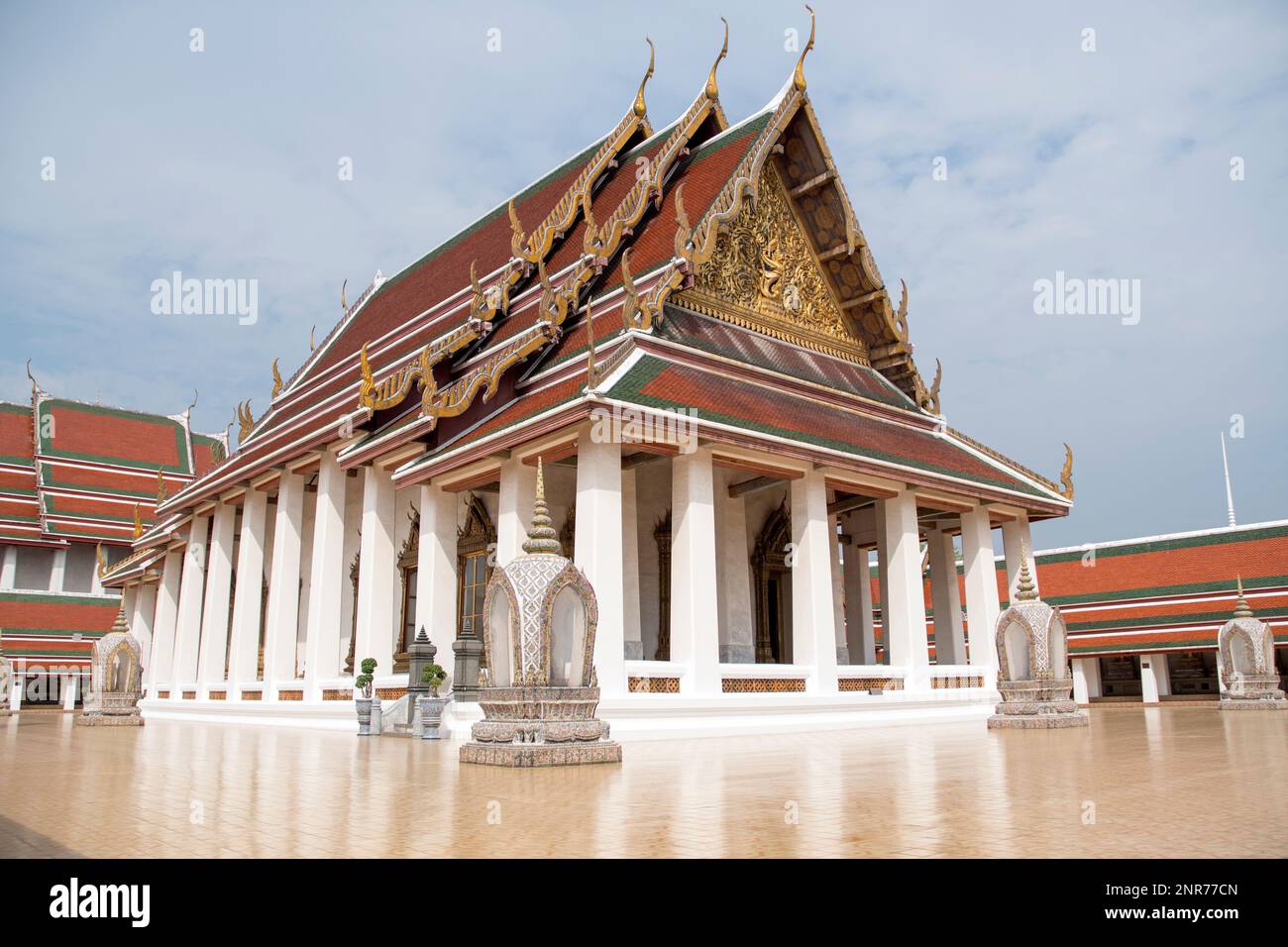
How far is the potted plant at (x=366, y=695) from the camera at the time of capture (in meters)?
12.1

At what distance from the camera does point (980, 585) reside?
16.1 metres

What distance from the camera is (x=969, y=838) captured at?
3.79 m

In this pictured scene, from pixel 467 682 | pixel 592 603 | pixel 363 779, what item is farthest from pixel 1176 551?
pixel 363 779

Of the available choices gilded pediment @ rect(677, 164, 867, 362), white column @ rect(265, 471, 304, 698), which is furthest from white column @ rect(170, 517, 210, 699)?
gilded pediment @ rect(677, 164, 867, 362)

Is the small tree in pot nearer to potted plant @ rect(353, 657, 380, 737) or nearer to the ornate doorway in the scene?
potted plant @ rect(353, 657, 380, 737)

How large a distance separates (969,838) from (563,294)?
36.1 feet

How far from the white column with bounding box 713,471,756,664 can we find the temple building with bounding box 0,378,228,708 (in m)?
16.4

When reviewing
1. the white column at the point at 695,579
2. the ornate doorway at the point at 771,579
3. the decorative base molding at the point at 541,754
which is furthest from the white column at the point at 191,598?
the decorative base molding at the point at 541,754

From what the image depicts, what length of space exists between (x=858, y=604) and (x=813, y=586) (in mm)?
5884

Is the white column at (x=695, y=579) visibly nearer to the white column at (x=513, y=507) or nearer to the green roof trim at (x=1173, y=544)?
the white column at (x=513, y=507)

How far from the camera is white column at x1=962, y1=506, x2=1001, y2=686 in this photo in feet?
52.7

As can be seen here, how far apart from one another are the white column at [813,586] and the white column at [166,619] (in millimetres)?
15696

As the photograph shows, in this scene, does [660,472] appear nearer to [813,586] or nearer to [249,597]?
Result: [813,586]

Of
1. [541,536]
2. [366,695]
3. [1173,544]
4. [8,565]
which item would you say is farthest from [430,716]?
[8,565]
